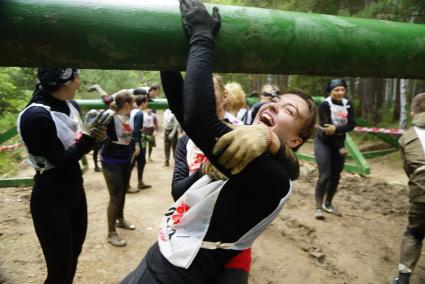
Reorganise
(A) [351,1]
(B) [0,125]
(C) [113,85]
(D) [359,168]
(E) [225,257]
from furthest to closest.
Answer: (C) [113,85] → (A) [351,1] → (B) [0,125] → (D) [359,168] → (E) [225,257]

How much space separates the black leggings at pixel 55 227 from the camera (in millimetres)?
2279

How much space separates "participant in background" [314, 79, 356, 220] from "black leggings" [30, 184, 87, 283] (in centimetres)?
397

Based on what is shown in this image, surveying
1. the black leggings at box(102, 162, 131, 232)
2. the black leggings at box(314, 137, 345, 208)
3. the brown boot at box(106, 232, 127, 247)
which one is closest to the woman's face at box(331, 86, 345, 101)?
the black leggings at box(314, 137, 345, 208)

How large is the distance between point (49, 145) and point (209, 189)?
1.39 metres

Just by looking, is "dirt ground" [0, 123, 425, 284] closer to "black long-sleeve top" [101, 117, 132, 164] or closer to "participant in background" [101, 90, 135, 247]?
"participant in background" [101, 90, 135, 247]

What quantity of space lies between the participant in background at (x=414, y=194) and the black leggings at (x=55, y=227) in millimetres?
3086

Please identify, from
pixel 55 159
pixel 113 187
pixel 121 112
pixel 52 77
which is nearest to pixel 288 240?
pixel 113 187

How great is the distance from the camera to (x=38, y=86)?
2520 mm

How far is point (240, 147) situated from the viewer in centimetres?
111

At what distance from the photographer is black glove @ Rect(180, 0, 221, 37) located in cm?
110

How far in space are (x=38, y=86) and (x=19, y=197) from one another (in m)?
4.35

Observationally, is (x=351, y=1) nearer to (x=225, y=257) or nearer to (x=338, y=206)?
(x=338, y=206)

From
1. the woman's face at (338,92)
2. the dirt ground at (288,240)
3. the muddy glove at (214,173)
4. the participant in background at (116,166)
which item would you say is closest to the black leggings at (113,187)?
the participant in background at (116,166)

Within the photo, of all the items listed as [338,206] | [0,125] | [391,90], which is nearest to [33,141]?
[338,206]
